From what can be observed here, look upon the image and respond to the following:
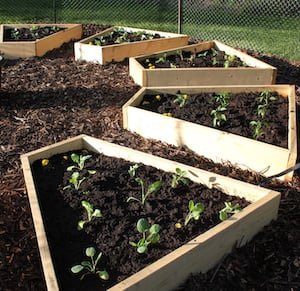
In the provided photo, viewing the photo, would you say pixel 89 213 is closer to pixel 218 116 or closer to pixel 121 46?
pixel 218 116

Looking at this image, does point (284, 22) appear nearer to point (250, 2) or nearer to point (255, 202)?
point (250, 2)

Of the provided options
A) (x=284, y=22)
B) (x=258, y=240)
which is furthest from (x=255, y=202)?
(x=284, y=22)

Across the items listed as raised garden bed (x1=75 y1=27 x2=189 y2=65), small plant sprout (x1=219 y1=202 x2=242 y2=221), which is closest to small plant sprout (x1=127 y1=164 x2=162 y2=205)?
small plant sprout (x1=219 y1=202 x2=242 y2=221)

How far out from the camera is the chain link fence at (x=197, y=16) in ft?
26.5

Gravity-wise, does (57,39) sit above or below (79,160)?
above

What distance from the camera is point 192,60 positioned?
5320 mm

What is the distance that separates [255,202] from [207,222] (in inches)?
12.0

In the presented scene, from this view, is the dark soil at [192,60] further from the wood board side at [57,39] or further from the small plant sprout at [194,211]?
the small plant sprout at [194,211]

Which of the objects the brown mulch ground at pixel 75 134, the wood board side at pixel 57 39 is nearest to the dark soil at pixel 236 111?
the brown mulch ground at pixel 75 134

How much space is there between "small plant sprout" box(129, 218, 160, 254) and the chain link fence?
5.54 m

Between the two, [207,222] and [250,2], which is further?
[250,2]

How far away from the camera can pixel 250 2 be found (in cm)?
985

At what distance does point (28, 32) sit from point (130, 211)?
461cm

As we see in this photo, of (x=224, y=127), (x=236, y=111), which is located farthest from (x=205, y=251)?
(x=236, y=111)
